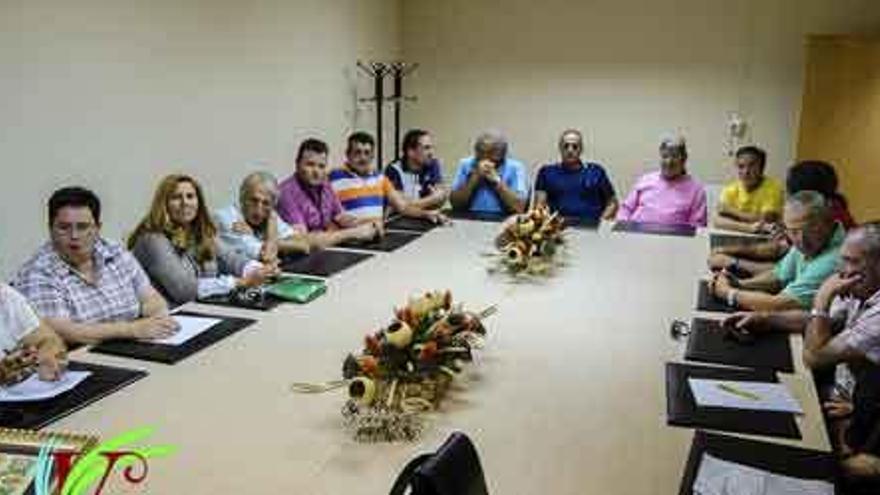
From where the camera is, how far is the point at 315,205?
414cm

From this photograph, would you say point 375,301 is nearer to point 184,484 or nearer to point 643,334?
point 643,334

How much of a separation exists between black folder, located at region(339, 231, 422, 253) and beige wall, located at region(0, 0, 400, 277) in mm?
1151

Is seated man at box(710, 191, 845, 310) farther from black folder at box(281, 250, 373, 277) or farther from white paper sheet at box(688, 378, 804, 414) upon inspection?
black folder at box(281, 250, 373, 277)

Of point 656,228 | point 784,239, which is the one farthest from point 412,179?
point 784,239

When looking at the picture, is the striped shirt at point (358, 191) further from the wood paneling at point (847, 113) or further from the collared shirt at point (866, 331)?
the wood paneling at point (847, 113)

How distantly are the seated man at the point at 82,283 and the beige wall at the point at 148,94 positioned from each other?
3.38ft

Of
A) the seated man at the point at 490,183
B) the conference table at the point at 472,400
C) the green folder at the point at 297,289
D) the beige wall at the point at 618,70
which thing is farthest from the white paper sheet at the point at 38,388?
the beige wall at the point at 618,70

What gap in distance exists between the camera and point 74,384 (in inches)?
77.1

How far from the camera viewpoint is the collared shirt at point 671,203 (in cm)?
479

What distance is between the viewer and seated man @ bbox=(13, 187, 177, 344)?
233 cm

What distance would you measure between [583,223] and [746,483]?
9.78ft

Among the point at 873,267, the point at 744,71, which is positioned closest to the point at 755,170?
the point at 744,71

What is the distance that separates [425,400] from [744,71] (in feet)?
16.8

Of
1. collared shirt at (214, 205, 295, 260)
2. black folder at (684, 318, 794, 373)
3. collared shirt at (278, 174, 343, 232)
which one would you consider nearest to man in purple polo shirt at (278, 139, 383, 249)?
collared shirt at (278, 174, 343, 232)
